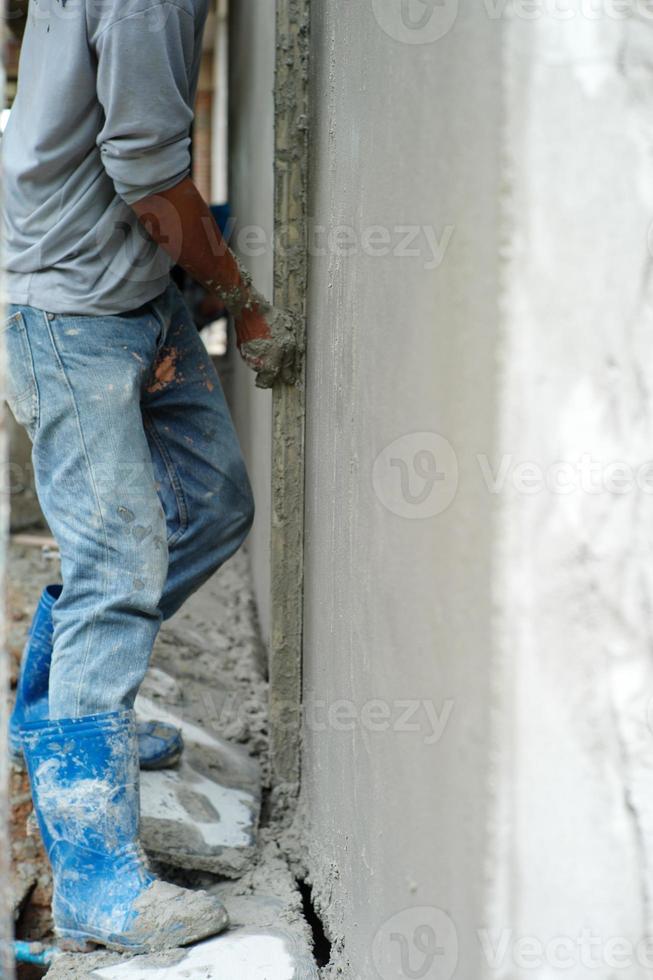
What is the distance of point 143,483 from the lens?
1980mm

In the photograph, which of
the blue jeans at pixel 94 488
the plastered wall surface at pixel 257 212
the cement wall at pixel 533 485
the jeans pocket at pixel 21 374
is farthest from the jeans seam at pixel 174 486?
the cement wall at pixel 533 485

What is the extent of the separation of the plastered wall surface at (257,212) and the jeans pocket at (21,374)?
0.96 metres

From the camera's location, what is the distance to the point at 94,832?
1899 mm

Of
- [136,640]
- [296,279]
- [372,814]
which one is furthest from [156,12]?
[372,814]

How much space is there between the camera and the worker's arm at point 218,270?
6.28 ft

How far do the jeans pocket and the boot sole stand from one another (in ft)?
3.06

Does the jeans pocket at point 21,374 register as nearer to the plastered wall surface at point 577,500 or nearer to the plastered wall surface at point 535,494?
the plastered wall surface at point 535,494

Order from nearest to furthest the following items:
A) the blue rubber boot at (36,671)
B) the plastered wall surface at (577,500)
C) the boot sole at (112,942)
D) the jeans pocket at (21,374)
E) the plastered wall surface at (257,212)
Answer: the plastered wall surface at (577,500) → the boot sole at (112,942) → the jeans pocket at (21,374) → the blue rubber boot at (36,671) → the plastered wall surface at (257,212)

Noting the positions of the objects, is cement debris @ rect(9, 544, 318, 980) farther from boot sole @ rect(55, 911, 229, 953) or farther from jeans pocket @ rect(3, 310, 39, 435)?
jeans pocket @ rect(3, 310, 39, 435)

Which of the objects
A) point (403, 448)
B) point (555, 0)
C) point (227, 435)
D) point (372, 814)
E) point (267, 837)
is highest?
point (555, 0)

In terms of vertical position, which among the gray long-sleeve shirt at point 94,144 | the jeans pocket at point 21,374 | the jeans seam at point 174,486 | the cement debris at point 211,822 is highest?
the gray long-sleeve shirt at point 94,144

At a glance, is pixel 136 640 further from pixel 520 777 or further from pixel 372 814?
pixel 520 777

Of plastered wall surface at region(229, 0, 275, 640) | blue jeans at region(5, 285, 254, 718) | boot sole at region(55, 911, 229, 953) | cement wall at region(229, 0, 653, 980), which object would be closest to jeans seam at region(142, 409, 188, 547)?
blue jeans at region(5, 285, 254, 718)

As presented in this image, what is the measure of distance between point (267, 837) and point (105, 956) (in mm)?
607
